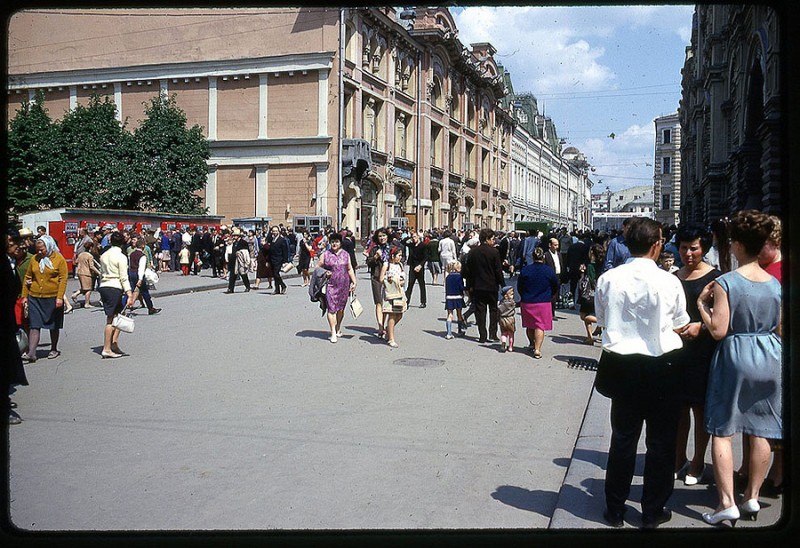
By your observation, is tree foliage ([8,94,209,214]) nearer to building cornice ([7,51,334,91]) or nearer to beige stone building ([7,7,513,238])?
beige stone building ([7,7,513,238])

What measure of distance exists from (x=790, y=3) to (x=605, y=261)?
364 inches

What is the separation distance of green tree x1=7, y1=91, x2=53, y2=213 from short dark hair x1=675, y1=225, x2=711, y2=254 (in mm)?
32248

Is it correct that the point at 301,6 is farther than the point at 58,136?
No

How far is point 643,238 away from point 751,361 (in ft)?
3.08

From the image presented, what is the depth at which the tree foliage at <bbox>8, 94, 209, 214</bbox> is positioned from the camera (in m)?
35.8

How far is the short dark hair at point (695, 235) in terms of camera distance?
533cm

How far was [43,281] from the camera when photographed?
10.7 m

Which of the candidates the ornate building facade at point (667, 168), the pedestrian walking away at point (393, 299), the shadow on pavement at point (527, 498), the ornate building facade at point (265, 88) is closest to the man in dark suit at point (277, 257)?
the pedestrian walking away at point (393, 299)

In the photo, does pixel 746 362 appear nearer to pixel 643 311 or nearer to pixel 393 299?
pixel 643 311

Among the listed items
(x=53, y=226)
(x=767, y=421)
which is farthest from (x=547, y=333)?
(x=53, y=226)

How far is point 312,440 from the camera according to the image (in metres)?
6.68

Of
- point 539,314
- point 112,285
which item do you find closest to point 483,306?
point 539,314

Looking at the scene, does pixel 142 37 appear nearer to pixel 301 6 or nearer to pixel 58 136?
pixel 58 136

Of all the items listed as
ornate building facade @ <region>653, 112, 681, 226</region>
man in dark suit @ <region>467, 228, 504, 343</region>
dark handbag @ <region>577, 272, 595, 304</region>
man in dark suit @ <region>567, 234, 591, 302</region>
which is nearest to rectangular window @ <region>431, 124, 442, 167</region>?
man in dark suit @ <region>567, 234, 591, 302</region>
